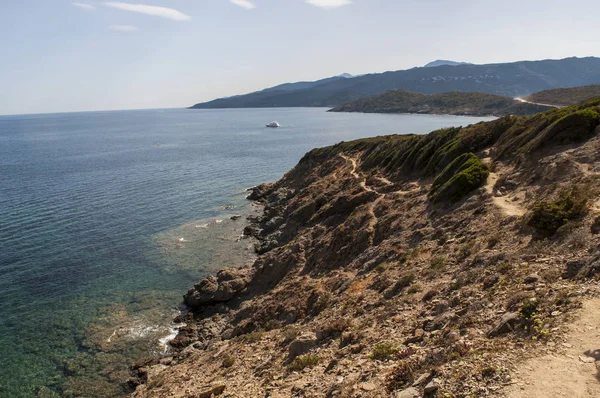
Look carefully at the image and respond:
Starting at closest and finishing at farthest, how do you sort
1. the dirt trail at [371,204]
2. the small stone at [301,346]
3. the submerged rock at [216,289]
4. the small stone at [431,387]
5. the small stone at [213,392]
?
the small stone at [431,387], the small stone at [213,392], the small stone at [301,346], the dirt trail at [371,204], the submerged rock at [216,289]

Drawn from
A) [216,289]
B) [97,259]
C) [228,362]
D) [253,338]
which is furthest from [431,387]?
[97,259]

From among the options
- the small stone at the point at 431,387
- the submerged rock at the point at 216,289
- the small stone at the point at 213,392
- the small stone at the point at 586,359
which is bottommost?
the submerged rock at the point at 216,289

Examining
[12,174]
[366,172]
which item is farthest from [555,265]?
[12,174]

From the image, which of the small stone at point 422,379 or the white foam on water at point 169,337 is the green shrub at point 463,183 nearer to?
the small stone at point 422,379

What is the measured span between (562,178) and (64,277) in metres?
44.0

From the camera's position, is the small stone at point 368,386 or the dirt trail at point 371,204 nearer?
the small stone at point 368,386

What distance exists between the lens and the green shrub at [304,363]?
50.5ft

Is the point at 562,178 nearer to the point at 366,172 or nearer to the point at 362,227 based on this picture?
the point at 362,227

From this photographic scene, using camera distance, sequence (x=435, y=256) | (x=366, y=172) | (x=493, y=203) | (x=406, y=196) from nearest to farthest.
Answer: (x=435, y=256), (x=493, y=203), (x=406, y=196), (x=366, y=172)

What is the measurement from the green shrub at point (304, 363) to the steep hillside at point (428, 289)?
0.07 meters

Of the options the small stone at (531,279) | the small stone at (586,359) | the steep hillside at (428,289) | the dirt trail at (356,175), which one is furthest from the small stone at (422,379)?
the dirt trail at (356,175)

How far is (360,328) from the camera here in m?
16.8

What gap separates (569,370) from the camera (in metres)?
9.21

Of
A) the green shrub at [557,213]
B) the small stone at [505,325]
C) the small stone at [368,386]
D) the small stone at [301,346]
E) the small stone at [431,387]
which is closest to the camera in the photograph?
the small stone at [431,387]
